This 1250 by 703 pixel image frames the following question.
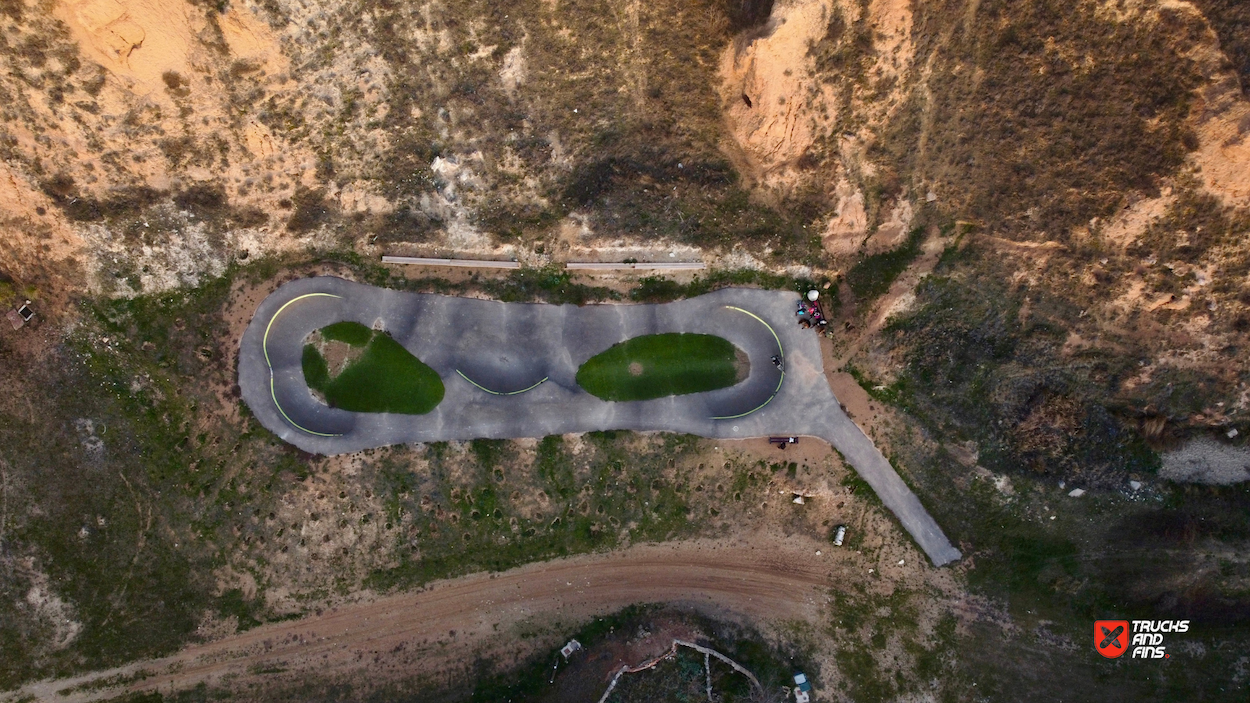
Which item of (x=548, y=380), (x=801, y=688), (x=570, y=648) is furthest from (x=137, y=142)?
(x=801, y=688)

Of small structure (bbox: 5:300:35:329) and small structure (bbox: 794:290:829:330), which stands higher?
small structure (bbox: 794:290:829:330)

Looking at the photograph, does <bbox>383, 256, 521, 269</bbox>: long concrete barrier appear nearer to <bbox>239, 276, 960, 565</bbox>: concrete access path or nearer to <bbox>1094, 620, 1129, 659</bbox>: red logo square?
<bbox>239, 276, 960, 565</bbox>: concrete access path

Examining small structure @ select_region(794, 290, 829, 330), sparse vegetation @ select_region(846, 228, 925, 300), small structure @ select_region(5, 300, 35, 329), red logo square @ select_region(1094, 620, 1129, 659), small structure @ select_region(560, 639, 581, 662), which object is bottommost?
small structure @ select_region(560, 639, 581, 662)

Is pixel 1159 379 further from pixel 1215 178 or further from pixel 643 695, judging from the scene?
pixel 643 695

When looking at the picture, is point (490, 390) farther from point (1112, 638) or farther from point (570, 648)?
point (1112, 638)

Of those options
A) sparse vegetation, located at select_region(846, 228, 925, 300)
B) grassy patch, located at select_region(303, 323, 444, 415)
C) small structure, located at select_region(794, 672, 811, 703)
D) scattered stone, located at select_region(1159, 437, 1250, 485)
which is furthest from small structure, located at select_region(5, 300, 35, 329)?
scattered stone, located at select_region(1159, 437, 1250, 485)

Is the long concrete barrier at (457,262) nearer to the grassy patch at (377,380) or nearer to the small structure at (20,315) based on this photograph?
the grassy patch at (377,380)

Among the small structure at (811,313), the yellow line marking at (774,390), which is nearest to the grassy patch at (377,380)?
the yellow line marking at (774,390)
